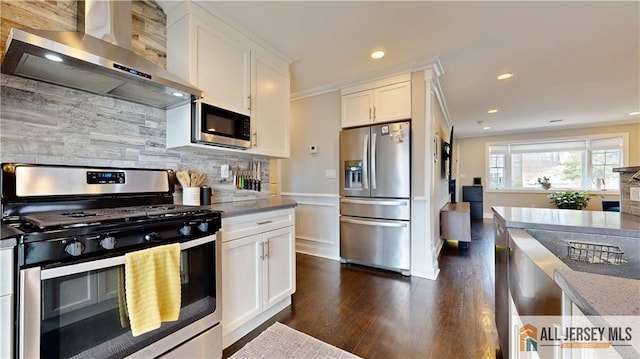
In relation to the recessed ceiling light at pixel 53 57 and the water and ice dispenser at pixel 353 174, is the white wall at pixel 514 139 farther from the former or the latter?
the recessed ceiling light at pixel 53 57

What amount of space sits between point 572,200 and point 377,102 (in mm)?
6038

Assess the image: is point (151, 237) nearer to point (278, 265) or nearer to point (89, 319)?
point (89, 319)

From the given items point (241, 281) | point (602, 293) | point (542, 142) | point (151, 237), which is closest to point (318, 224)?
point (241, 281)

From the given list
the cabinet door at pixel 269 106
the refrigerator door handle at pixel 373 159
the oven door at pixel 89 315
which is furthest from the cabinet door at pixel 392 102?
the oven door at pixel 89 315

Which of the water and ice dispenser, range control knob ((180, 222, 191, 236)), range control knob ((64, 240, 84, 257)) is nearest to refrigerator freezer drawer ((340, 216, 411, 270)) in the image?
the water and ice dispenser

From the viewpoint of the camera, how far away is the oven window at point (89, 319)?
0.97 metres

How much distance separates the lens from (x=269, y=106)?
7.98 feet

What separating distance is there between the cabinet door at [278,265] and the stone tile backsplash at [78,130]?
816 mm

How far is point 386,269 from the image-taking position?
10.4 ft

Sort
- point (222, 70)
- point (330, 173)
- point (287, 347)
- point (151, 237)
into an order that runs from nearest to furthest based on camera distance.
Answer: point (151, 237), point (287, 347), point (222, 70), point (330, 173)

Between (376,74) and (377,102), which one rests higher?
(376,74)

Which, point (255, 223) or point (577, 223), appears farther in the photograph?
point (255, 223)

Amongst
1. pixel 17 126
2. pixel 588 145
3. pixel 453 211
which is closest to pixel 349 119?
pixel 453 211

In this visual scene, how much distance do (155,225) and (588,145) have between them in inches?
358
